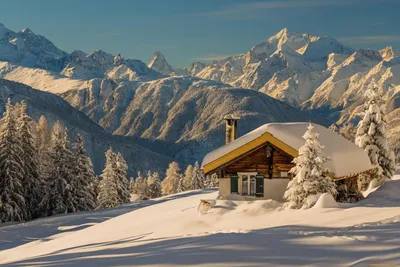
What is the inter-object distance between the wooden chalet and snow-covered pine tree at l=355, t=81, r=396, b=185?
2.23 m

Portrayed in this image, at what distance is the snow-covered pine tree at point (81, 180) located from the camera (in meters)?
47.5

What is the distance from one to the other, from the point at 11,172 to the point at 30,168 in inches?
137

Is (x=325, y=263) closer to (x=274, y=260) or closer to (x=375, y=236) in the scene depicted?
(x=274, y=260)

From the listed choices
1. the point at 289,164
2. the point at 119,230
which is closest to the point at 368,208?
the point at 289,164

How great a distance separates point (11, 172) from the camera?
1690 inches

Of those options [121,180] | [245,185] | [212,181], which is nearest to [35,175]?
[121,180]

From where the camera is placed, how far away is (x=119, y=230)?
2355 centimetres

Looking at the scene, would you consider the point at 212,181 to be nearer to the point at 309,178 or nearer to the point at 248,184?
the point at 248,184

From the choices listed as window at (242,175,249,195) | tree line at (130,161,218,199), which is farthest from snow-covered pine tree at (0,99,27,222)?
tree line at (130,161,218,199)

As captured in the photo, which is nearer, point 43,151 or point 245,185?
point 245,185

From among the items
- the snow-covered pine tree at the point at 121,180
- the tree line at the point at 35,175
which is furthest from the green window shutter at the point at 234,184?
the snow-covered pine tree at the point at 121,180

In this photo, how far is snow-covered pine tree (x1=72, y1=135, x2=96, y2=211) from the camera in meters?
47.5

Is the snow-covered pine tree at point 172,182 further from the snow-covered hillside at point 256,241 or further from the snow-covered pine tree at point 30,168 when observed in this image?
the snow-covered hillside at point 256,241

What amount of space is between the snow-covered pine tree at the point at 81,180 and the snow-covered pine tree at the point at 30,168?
3628 mm
